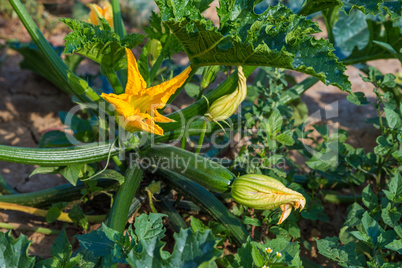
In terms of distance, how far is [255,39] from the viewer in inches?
56.4

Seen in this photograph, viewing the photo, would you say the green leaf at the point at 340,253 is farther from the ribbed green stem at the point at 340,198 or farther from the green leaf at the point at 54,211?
the green leaf at the point at 54,211

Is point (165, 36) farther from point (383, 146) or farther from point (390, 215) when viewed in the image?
point (390, 215)

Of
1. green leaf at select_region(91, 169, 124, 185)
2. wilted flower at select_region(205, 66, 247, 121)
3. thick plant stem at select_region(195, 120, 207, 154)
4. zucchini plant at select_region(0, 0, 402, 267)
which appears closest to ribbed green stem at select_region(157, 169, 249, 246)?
zucchini plant at select_region(0, 0, 402, 267)

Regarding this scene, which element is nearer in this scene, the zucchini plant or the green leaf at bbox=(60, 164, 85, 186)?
the zucchini plant

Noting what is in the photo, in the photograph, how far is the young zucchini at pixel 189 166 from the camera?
1.64m

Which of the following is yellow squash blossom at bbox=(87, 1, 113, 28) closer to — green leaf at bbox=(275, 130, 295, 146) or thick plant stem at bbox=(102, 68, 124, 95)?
thick plant stem at bbox=(102, 68, 124, 95)

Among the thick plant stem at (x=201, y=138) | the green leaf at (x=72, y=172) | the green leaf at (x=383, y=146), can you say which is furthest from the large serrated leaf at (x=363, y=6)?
the green leaf at (x=72, y=172)

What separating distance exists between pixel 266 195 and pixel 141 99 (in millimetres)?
556

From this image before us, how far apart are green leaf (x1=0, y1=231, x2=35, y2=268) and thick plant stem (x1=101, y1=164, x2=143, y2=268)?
0.85 ft

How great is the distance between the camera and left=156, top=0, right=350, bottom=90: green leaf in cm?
138

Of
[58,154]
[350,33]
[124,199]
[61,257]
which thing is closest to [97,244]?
[61,257]

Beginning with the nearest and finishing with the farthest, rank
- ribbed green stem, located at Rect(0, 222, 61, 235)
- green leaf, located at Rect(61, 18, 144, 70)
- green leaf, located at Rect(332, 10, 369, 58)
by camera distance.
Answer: green leaf, located at Rect(61, 18, 144, 70)
ribbed green stem, located at Rect(0, 222, 61, 235)
green leaf, located at Rect(332, 10, 369, 58)

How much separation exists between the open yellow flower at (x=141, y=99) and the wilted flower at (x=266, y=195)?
36cm

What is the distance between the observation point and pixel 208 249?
1.20 m
